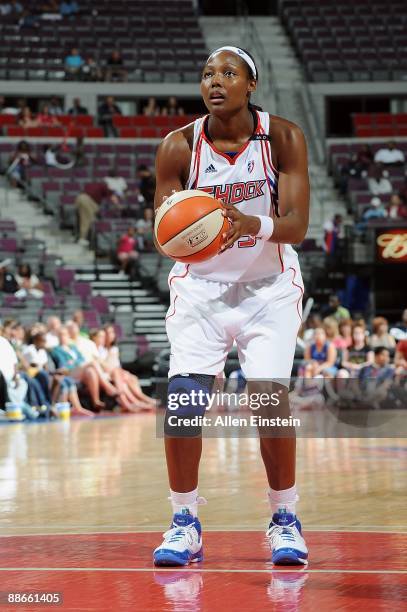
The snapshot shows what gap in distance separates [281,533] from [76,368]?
33.3 feet

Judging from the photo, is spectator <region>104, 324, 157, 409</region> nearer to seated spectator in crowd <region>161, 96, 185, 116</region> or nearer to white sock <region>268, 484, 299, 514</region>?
white sock <region>268, 484, 299, 514</region>

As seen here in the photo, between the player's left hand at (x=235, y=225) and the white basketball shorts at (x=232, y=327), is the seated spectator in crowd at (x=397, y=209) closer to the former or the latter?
the white basketball shorts at (x=232, y=327)

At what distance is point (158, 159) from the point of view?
483cm

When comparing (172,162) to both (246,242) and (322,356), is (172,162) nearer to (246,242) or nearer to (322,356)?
(246,242)

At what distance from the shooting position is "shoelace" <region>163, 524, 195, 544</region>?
4.65 metres

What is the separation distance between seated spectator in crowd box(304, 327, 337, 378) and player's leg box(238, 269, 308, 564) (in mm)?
9664

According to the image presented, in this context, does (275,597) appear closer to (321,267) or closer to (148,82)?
(321,267)

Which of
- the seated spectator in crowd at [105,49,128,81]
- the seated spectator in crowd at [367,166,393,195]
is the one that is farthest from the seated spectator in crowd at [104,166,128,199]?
the seated spectator in crowd at [105,49,128,81]

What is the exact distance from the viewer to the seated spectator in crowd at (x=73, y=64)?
2688 cm

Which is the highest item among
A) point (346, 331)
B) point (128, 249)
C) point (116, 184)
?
point (346, 331)

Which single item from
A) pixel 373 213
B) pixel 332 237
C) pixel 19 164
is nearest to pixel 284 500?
pixel 332 237

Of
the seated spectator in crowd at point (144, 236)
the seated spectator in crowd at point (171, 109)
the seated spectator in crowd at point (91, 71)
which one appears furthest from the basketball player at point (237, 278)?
the seated spectator in crowd at point (91, 71)

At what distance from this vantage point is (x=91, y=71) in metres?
26.9

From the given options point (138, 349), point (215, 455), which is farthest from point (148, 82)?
point (215, 455)
